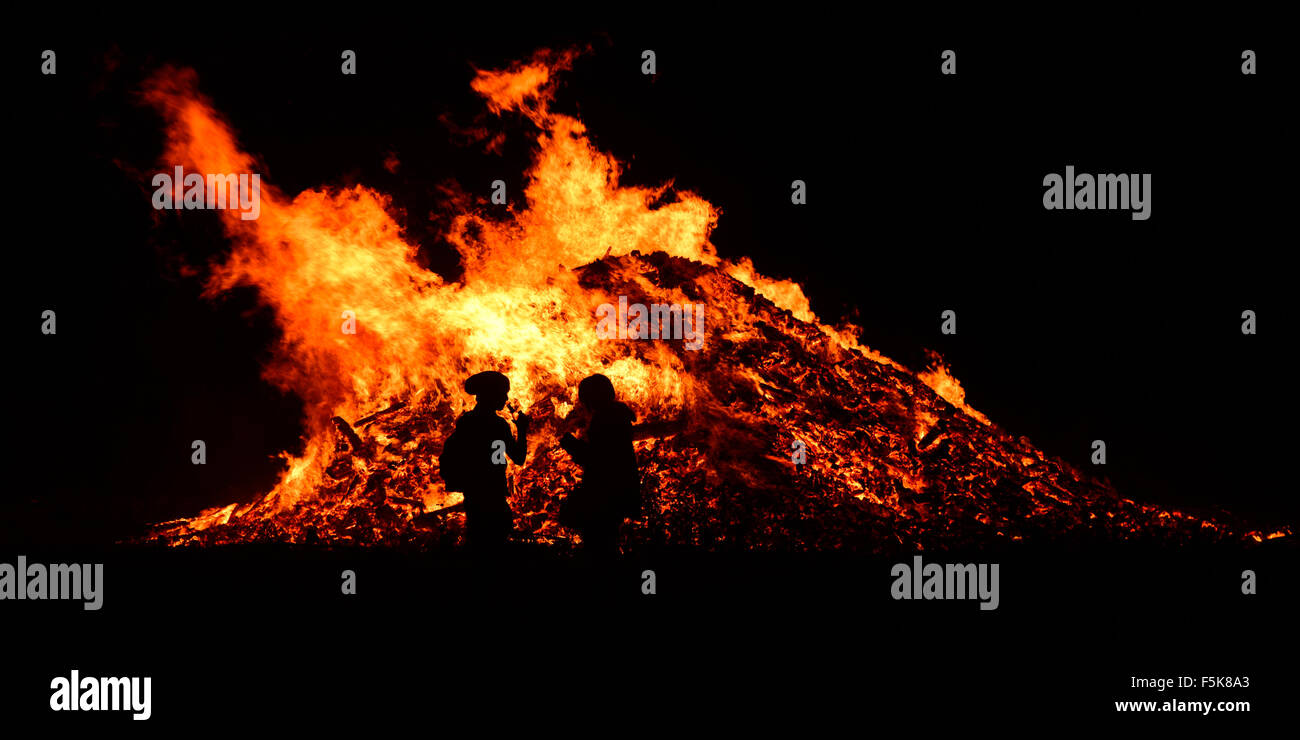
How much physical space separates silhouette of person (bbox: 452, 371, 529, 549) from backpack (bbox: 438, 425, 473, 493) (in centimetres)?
1

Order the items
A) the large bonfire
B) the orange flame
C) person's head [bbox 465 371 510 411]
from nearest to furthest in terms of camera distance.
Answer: person's head [bbox 465 371 510 411] < the large bonfire < the orange flame

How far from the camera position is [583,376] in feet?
42.5

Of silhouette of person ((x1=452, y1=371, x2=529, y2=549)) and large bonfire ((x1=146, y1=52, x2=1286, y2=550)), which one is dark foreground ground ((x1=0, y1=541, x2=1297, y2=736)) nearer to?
silhouette of person ((x1=452, y1=371, x2=529, y2=549))

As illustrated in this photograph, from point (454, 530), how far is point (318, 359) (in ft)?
15.3

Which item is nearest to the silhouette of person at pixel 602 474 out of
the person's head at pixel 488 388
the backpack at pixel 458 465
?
the person's head at pixel 488 388

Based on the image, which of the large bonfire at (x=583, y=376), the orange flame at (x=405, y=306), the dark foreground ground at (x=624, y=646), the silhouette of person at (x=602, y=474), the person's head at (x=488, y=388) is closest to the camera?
the dark foreground ground at (x=624, y=646)

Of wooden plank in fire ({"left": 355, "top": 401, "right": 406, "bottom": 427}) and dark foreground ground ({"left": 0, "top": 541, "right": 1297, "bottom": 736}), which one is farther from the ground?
wooden plank in fire ({"left": 355, "top": 401, "right": 406, "bottom": 427})

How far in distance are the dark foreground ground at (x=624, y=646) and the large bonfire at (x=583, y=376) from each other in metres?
3.36

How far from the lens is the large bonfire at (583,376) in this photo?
1086 centimetres

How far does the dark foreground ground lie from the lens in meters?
4.84

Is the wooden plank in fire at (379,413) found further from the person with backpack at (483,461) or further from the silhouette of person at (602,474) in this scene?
the silhouette of person at (602,474)

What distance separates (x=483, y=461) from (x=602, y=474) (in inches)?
45.8

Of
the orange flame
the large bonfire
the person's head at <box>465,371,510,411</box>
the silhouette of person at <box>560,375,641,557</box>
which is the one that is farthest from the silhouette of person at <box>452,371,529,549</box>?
the orange flame
